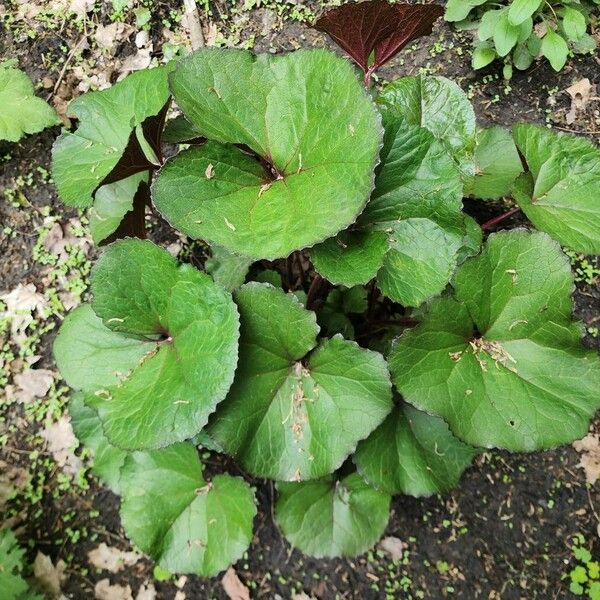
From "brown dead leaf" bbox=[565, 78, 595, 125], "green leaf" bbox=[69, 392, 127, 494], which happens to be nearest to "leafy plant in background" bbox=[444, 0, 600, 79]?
"brown dead leaf" bbox=[565, 78, 595, 125]

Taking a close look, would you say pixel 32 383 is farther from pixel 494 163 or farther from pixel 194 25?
pixel 494 163

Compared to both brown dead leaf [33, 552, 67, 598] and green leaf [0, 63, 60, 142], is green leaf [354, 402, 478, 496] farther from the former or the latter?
green leaf [0, 63, 60, 142]

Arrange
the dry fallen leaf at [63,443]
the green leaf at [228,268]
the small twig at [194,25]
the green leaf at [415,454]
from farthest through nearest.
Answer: the small twig at [194,25] < the dry fallen leaf at [63,443] < the green leaf at [228,268] < the green leaf at [415,454]

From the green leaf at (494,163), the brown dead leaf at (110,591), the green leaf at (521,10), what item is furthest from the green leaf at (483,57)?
the brown dead leaf at (110,591)

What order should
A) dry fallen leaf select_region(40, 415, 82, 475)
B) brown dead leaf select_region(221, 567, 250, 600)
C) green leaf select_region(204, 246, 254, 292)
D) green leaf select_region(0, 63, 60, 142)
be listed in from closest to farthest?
1. green leaf select_region(204, 246, 254, 292)
2. brown dead leaf select_region(221, 567, 250, 600)
3. dry fallen leaf select_region(40, 415, 82, 475)
4. green leaf select_region(0, 63, 60, 142)

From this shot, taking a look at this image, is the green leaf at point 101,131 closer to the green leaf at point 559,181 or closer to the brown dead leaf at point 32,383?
the brown dead leaf at point 32,383
